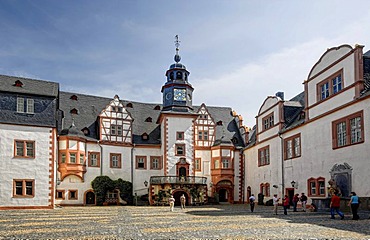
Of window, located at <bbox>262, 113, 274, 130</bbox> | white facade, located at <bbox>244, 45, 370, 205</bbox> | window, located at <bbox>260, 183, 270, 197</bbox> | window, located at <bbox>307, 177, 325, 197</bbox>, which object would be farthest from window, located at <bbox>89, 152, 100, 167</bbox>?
window, located at <bbox>307, 177, 325, 197</bbox>

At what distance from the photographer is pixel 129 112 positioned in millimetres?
45156

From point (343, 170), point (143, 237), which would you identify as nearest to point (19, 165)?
point (143, 237)

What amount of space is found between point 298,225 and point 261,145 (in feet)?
75.3

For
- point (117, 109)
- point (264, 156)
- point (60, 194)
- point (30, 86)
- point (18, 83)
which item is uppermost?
point (18, 83)

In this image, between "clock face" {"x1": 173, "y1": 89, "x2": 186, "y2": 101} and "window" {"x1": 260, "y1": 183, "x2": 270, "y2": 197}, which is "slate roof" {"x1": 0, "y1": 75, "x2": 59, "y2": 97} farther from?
"window" {"x1": 260, "y1": 183, "x2": 270, "y2": 197}

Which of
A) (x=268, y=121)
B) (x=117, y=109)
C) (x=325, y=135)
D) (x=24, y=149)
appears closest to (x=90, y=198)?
(x=117, y=109)

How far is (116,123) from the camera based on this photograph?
141 feet

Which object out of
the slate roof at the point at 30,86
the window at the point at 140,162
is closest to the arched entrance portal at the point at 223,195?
the window at the point at 140,162

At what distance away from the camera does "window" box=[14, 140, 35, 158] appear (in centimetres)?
3047

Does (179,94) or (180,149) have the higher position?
(179,94)

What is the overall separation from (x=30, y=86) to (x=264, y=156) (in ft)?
71.1

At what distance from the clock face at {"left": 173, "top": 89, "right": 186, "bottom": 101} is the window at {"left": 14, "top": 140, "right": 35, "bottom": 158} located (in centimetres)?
1726

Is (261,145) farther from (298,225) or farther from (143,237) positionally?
(143,237)

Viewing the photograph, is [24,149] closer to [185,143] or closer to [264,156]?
[185,143]
